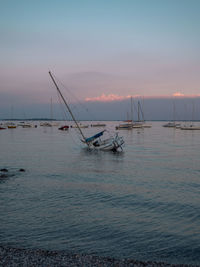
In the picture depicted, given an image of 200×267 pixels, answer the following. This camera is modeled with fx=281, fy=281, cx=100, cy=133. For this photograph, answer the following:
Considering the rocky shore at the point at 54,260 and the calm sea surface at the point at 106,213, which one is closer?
the rocky shore at the point at 54,260

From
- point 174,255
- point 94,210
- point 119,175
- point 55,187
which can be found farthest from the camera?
point 119,175

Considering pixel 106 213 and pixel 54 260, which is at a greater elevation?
pixel 54 260

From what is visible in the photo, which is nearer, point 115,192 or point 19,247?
point 19,247

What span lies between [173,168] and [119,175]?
6.75m

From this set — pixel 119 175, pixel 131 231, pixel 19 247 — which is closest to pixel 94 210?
pixel 131 231

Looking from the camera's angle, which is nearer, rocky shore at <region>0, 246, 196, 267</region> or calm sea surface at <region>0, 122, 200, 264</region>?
rocky shore at <region>0, 246, 196, 267</region>

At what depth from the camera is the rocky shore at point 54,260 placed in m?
8.24

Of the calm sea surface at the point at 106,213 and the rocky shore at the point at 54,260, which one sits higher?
the rocky shore at the point at 54,260

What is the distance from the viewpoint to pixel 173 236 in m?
11.4

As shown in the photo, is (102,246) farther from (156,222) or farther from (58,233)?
(156,222)

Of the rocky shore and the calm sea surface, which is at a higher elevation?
the rocky shore

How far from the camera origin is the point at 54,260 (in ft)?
28.0

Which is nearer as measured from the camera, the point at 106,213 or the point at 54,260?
the point at 54,260

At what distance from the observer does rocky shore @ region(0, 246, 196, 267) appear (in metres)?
8.24
